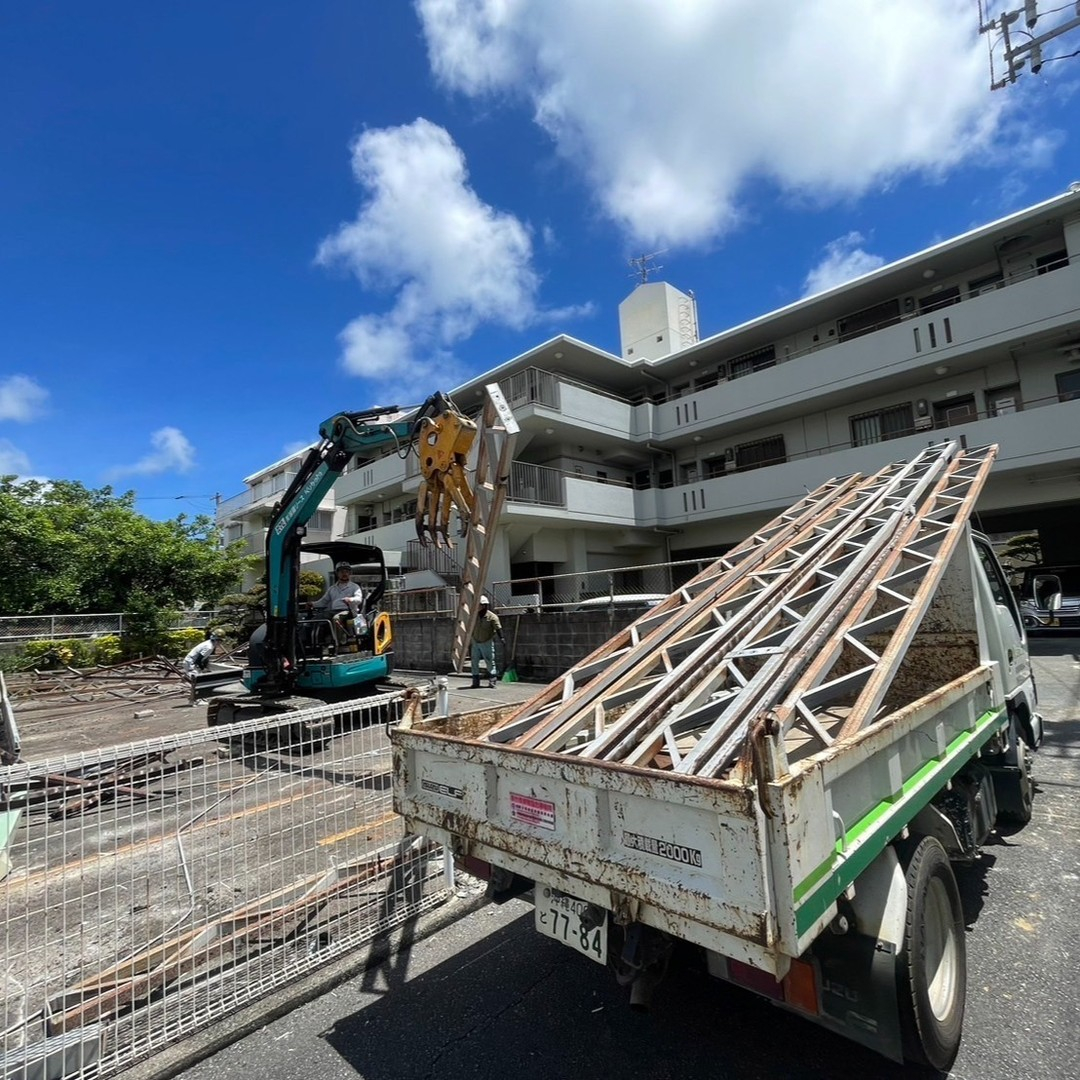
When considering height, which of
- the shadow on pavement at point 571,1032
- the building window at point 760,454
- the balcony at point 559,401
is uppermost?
the balcony at point 559,401

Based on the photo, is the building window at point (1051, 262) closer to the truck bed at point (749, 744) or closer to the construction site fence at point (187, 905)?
the truck bed at point (749, 744)

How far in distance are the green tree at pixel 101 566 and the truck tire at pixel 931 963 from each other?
1017 inches

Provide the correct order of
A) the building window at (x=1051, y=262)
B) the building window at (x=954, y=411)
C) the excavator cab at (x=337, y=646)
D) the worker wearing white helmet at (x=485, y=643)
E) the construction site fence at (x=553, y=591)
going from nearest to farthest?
the excavator cab at (x=337, y=646) → the worker wearing white helmet at (x=485, y=643) → the building window at (x=1051, y=262) → the building window at (x=954, y=411) → the construction site fence at (x=553, y=591)

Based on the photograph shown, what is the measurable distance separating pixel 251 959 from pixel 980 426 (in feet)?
55.8

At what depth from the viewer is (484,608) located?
12.7 metres

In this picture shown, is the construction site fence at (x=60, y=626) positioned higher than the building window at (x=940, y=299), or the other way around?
the building window at (x=940, y=299)

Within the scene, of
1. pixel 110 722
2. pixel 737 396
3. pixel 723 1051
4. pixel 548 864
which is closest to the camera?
pixel 548 864

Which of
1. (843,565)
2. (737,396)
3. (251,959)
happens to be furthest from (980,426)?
(251,959)

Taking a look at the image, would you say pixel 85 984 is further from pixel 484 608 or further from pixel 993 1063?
pixel 484 608

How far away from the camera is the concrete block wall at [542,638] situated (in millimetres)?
12078

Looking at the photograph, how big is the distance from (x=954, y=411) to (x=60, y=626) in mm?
28780

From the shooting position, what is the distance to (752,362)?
1966 cm

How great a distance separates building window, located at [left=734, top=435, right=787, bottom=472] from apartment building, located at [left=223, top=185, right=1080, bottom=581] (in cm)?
6

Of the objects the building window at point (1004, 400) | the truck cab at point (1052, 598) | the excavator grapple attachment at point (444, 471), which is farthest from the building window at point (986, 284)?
the excavator grapple attachment at point (444, 471)
